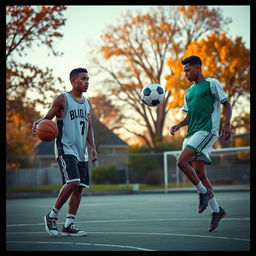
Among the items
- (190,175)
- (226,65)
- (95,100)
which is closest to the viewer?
(190,175)

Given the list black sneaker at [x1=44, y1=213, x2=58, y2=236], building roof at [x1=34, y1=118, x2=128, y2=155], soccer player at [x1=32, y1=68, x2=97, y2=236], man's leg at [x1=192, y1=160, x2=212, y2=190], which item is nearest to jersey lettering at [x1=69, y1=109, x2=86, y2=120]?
soccer player at [x1=32, y1=68, x2=97, y2=236]

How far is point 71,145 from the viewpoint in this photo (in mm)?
7742

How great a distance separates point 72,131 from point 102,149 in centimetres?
4761

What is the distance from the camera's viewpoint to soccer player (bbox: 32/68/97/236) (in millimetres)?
7621

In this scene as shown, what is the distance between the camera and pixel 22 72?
24938 millimetres

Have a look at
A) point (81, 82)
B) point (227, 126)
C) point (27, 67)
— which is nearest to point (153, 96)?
point (81, 82)

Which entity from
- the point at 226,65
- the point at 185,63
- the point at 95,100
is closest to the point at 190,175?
the point at 185,63

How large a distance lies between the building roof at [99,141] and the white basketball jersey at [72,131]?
116 feet

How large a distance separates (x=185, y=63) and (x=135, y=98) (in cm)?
3616

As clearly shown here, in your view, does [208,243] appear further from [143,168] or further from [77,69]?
[143,168]

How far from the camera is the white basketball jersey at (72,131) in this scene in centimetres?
774

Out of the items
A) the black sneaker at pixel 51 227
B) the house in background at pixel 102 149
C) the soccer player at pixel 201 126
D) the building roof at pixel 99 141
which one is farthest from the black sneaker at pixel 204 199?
the building roof at pixel 99 141

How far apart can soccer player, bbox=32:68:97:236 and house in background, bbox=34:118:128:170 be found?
96.1 ft

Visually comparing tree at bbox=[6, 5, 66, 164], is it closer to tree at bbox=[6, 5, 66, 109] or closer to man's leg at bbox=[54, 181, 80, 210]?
tree at bbox=[6, 5, 66, 109]
